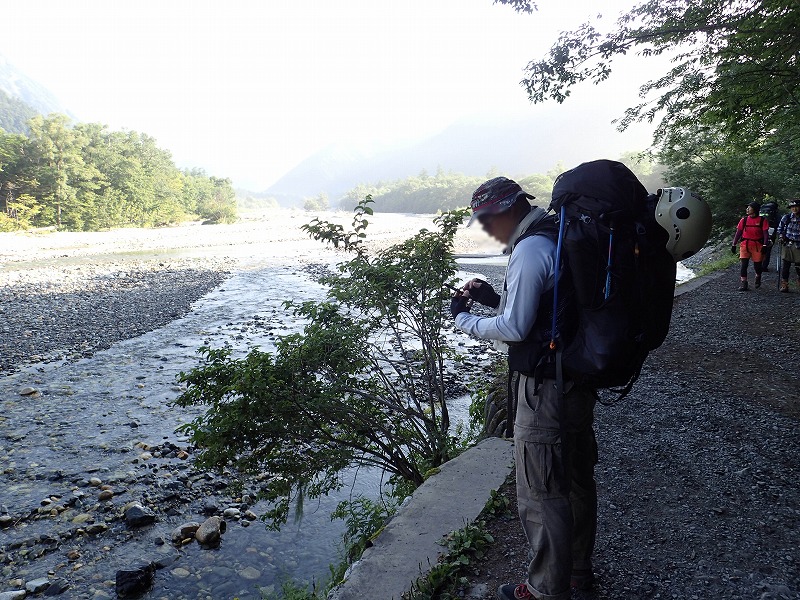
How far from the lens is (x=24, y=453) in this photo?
23.3 ft

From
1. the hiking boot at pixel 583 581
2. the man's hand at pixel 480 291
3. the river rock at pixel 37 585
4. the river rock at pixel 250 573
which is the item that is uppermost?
the man's hand at pixel 480 291

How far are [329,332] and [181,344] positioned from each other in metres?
9.31

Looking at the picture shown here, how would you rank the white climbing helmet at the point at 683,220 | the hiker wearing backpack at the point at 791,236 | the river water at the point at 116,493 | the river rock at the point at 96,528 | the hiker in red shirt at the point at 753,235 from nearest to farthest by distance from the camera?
the white climbing helmet at the point at 683,220 < the river water at the point at 116,493 < the river rock at the point at 96,528 < the hiker wearing backpack at the point at 791,236 < the hiker in red shirt at the point at 753,235

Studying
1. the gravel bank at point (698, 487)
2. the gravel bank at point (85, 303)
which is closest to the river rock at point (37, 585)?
the gravel bank at point (698, 487)

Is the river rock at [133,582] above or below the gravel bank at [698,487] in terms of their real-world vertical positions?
below

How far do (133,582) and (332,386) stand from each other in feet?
8.02

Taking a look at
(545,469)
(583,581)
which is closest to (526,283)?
(545,469)

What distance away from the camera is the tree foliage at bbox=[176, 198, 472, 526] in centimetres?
449

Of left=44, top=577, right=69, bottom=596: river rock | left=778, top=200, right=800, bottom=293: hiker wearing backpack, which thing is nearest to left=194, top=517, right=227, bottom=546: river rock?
left=44, top=577, right=69, bottom=596: river rock

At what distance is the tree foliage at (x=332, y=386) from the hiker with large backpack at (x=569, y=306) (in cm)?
255

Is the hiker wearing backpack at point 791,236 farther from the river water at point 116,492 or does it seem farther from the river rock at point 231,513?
the river rock at point 231,513

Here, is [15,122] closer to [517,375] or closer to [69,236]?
[69,236]

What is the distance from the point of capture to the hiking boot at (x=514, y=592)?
261cm

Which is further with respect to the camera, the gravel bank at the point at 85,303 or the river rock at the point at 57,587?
the gravel bank at the point at 85,303
